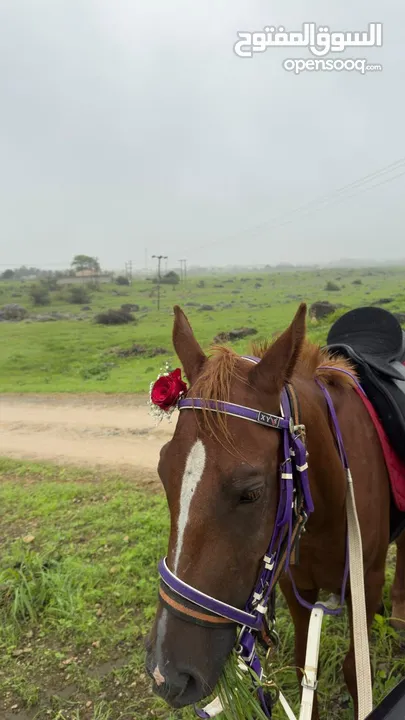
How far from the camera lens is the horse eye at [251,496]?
1.55 meters

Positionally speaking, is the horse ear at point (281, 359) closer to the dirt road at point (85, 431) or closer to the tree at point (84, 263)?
the dirt road at point (85, 431)

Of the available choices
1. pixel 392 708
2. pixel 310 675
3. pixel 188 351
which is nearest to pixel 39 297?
pixel 188 351

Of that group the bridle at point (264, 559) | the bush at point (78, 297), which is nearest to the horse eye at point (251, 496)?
the bridle at point (264, 559)

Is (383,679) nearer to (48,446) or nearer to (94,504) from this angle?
(94,504)

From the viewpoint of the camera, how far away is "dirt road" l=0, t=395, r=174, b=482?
25.8 ft

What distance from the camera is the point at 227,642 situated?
5.17ft

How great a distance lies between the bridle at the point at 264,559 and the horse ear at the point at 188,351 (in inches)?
8.5

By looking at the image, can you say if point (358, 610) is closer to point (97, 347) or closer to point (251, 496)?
point (251, 496)

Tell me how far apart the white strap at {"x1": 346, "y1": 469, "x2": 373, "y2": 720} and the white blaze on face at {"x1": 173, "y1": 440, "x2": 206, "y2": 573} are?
2.79 feet

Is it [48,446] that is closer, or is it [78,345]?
[48,446]

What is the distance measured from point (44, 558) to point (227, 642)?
3.56 meters

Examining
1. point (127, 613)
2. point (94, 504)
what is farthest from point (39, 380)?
point (127, 613)

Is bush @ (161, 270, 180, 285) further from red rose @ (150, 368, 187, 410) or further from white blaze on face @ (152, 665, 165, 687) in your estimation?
white blaze on face @ (152, 665, 165, 687)

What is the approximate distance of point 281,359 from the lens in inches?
65.1
